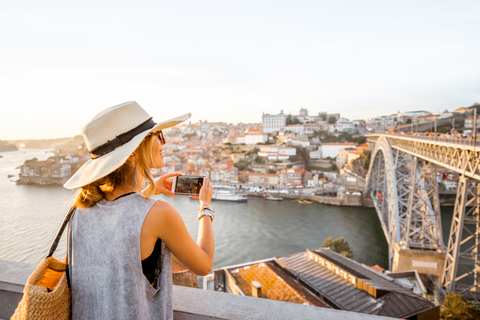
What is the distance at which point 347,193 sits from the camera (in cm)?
1429

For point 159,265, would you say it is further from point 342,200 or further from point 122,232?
point 342,200

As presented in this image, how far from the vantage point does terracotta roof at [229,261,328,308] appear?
368 centimetres

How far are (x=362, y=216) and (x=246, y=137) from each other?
17924 mm

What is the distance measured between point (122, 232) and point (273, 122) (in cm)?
3300

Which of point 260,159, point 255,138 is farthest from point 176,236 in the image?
point 255,138

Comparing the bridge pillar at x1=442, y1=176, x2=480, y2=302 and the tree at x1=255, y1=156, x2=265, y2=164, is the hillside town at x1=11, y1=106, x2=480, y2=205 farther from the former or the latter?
the bridge pillar at x1=442, y1=176, x2=480, y2=302

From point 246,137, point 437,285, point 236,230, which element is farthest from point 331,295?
point 246,137

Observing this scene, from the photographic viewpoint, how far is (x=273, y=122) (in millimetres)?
32938

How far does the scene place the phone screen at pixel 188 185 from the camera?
0.54 meters

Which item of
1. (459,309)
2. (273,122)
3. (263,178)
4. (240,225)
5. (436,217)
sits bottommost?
(240,225)

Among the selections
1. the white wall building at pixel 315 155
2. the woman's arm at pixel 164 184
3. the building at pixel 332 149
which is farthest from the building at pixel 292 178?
the woman's arm at pixel 164 184

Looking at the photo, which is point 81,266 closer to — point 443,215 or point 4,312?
point 4,312

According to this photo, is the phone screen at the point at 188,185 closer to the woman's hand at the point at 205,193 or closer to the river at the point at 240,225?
the woman's hand at the point at 205,193

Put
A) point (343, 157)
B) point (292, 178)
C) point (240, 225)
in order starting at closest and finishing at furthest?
1. point (240, 225)
2. point (292, 178)
3. point (343, 157)
